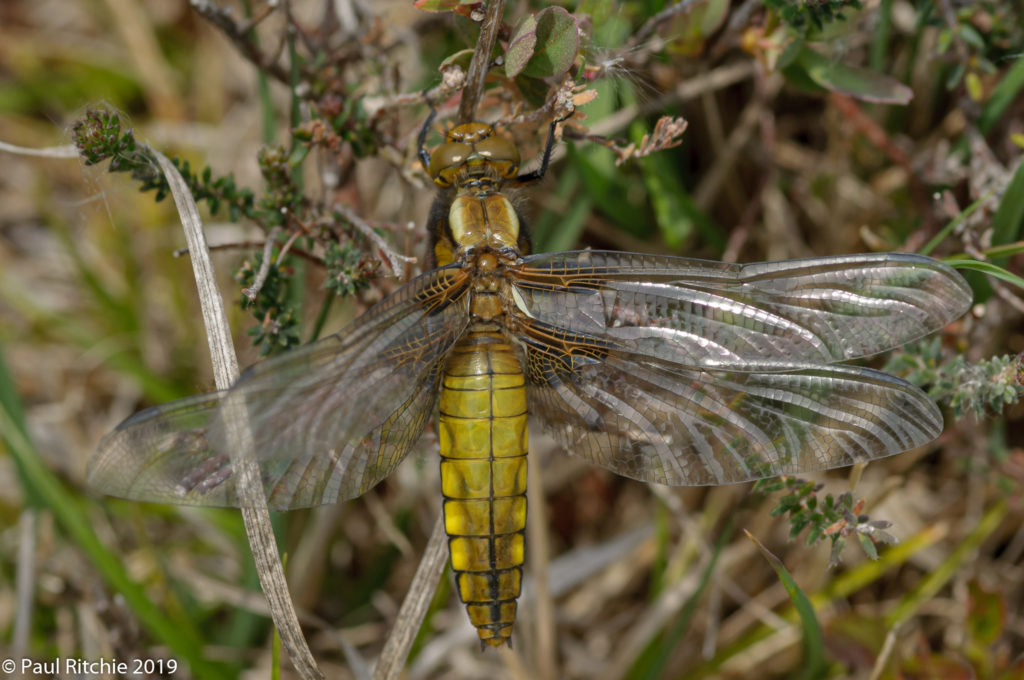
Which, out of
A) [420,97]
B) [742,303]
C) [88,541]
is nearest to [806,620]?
[742,303]

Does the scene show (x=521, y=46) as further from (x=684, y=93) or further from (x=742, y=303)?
(x=684, y=93)

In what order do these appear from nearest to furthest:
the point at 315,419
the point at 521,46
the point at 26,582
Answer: the point at 315,419, the point at 521,46, the point at 26,582

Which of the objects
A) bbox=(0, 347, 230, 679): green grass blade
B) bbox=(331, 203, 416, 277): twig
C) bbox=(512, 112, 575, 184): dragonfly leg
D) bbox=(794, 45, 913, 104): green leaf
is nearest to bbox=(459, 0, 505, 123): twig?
bbox=(512, 112, 575, 184): dragonfly leg

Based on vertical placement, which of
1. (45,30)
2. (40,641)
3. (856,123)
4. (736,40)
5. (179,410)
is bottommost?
(40,641)

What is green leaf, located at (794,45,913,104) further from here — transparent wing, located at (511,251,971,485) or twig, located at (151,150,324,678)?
twig, located at (151,150,324,678)

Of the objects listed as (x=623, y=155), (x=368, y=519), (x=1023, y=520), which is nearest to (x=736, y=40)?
(x=623, y=155)

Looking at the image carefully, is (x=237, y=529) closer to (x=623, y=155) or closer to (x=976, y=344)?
(x=623, y=155)
